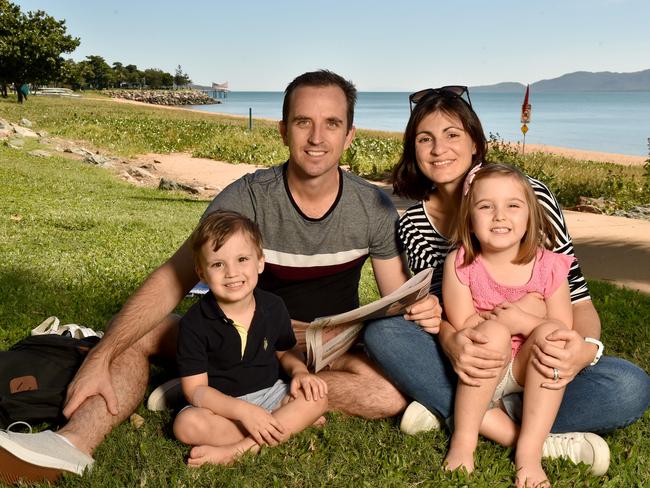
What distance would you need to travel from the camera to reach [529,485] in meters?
2.72

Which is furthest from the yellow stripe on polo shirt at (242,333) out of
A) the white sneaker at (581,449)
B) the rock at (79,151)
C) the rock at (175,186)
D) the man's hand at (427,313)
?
the rock at (79,151)

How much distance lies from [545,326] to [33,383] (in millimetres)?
2237

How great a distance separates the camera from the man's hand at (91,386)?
2949mm

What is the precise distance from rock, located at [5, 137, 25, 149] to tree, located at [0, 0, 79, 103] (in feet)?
101

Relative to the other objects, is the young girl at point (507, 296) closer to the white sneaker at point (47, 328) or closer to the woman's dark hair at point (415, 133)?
the woman's dark hair at point (415, 133)

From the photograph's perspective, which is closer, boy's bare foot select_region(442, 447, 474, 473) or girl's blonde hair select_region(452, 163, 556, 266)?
boy's bare foot select_region(442, 447, 474, 473)

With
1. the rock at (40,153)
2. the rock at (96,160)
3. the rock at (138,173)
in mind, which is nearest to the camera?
the rock at (138,173)

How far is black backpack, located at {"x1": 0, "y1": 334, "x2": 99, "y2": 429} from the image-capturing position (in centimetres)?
310

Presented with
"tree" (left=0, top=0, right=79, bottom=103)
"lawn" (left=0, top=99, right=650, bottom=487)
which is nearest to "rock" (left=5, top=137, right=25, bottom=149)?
"lawn" (left=0, top=99, right=650, bottom=487)

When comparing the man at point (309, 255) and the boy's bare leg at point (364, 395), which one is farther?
the boy's bare leg at point (364, 395)

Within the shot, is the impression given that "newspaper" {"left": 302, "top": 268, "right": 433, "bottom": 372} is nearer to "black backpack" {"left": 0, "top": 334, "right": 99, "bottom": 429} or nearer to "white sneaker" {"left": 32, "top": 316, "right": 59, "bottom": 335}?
"black backpack" {"left": 0, "top": 334, "right": 99, "bottom": 429}

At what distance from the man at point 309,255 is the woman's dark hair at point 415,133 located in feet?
0.47

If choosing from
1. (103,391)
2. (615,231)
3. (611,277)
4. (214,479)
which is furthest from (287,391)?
(615,231)

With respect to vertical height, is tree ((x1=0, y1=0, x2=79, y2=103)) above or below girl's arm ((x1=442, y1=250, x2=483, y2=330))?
above
